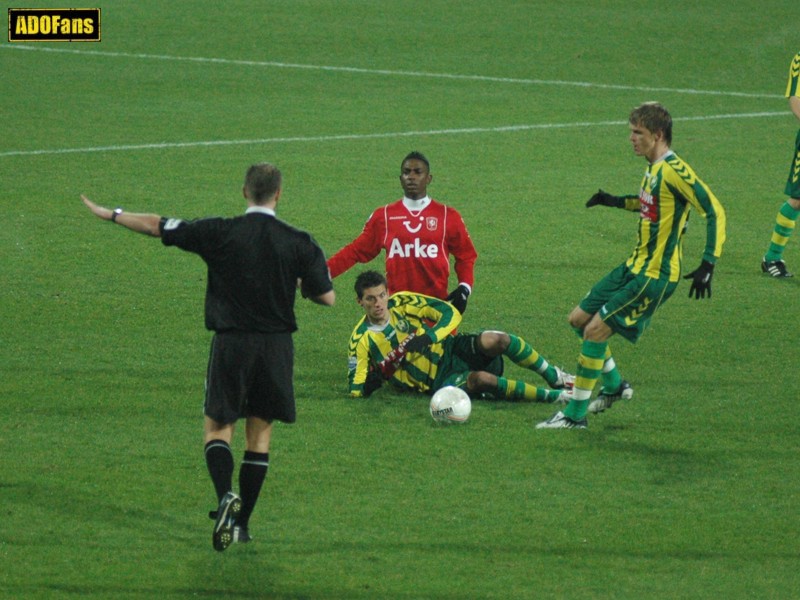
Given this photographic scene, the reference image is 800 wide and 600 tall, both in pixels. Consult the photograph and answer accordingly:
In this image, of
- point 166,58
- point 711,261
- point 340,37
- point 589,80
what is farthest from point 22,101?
point 711,261

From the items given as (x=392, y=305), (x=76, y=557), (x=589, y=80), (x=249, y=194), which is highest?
(x=589, y=80)

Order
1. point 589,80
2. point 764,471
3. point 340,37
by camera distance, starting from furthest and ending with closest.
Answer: point 340,37 → point 589,80 → point 764,471

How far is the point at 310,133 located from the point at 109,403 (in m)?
12.2

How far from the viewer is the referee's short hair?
24.0ft

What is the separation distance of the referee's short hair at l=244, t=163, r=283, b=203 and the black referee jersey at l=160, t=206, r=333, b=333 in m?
0.07

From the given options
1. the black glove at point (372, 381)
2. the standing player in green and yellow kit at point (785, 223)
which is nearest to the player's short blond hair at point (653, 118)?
the black glove at point (372, 381)

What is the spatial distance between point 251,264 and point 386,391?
11.3 ft

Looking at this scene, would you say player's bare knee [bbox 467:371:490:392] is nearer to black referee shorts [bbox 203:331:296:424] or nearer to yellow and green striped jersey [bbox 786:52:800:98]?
black referee shorts [bbox 203:331:296:424]

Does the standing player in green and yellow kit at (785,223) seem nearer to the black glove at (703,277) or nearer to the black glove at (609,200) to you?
the black glove at (609,200)

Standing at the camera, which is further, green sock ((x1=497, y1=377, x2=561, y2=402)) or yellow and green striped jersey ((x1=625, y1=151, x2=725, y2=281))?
green sock ((x1=497, y1=377, x2=561, y2=402))

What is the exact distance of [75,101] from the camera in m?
24.3

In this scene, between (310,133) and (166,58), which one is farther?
(166,58)

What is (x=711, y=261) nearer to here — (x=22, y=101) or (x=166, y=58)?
(x=22, y=101)

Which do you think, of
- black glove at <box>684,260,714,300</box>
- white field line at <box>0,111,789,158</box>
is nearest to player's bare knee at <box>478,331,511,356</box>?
black glove at <box>684,260,714,300</box>
